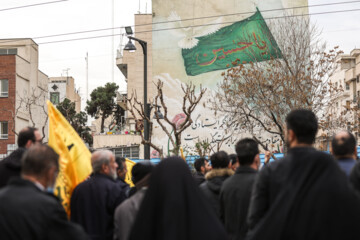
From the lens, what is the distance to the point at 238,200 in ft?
18.2

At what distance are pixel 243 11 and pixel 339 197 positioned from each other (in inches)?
1786

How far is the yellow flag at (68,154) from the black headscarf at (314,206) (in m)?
3.02

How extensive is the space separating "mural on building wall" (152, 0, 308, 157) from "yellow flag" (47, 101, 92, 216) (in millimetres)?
38988

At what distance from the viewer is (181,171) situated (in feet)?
12.8

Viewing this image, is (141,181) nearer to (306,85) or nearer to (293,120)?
(293,120)

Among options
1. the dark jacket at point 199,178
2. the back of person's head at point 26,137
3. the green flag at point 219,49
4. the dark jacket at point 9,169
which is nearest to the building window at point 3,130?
the green flag at point 219,49

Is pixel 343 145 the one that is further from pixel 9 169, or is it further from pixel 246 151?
pixel 9 169

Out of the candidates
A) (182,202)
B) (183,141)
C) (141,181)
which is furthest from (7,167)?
(183,141)

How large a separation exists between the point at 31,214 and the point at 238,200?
8.02ft

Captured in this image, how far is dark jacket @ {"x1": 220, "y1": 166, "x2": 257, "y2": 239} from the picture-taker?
216 inches

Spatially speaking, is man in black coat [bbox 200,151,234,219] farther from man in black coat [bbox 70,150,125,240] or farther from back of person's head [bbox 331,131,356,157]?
back of person's head [bbox 331,131,356,157]

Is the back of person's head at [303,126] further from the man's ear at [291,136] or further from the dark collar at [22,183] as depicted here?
the dark collar at [22,183]

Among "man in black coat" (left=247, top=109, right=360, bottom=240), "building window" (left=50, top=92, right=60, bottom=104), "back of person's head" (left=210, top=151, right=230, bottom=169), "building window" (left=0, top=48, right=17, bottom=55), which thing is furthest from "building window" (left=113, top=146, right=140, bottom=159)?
"man in black coat" (left=247, top=109, right=360, bottom=240)

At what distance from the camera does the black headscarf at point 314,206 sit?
3.34m
